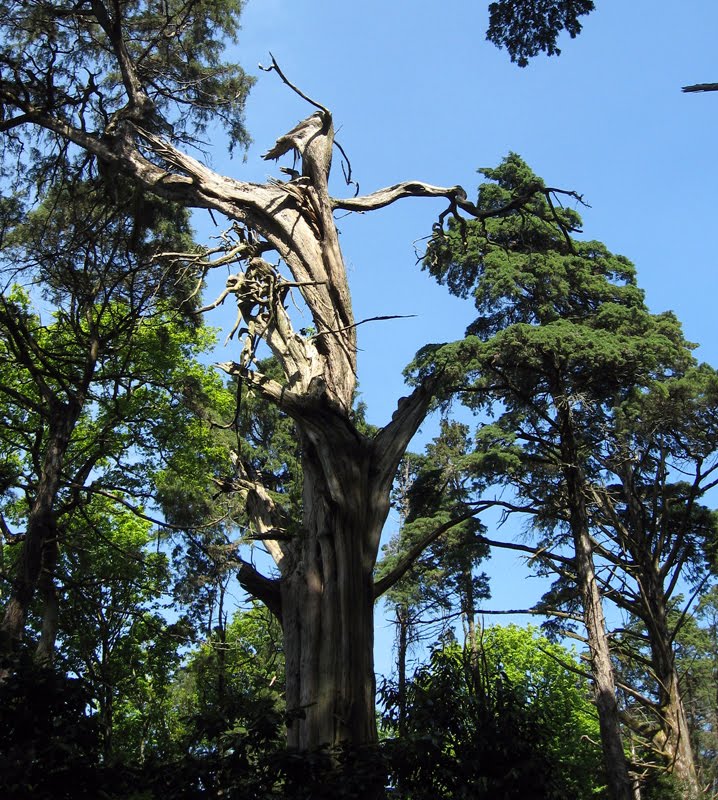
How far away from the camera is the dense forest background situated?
14.5 feet

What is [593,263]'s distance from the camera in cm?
1631

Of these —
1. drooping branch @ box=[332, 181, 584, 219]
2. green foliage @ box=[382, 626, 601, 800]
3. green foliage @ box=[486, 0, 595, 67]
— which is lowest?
green foliage @ box=[382, 626, 601, 800]

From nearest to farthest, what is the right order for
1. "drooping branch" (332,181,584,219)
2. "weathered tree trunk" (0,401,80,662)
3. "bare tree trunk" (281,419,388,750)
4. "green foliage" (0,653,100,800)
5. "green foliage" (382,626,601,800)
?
"green foliage" (0,653,100,800) → "green foliage" (382,626,601,800) → "bare tree trunk" (281,419,388,750) → "drooping branch" (332,181,584,219) → "weathered tree trunk" (0,401,80,662)

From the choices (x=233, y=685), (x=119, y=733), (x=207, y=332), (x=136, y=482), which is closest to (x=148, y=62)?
(x=136, y=482)

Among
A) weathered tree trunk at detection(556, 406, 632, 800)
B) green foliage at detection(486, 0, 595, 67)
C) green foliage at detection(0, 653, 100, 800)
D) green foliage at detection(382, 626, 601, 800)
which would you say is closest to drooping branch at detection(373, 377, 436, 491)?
green foliage at detection(382, 626, 601, 800)

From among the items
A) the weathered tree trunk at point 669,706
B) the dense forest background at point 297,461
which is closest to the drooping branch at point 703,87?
the dense forest background at point 297,461

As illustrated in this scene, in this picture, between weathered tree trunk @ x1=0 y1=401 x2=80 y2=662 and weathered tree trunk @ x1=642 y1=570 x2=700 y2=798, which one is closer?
weathered tree trunk @ x1=0 y1=401 x2=80 y2=662

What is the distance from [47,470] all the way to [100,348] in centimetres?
244

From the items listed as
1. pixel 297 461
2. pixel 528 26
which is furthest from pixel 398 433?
pixel 297 461

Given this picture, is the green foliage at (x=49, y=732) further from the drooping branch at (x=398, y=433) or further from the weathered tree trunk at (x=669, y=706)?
the weathered tree trunk at (x=669, y=706)

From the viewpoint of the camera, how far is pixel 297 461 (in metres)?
23.9

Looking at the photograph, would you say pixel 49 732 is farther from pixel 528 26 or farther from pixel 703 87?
pixel 528 26

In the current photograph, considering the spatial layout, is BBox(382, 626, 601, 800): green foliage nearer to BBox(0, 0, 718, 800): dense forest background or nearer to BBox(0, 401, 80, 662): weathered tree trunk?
BBox(0, 0, 718, 800): dense forest background

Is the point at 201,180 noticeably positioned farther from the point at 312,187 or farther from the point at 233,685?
the point at 233,685
